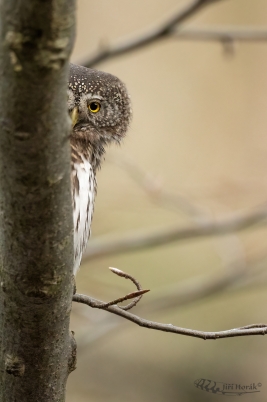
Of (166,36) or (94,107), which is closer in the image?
(94,107)

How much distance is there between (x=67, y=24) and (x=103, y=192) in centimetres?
408

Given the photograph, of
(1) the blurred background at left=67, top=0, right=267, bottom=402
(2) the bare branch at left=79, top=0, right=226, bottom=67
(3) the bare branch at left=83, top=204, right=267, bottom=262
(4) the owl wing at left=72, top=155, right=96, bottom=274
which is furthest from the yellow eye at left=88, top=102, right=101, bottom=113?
(1) the blurred background at left=67, top=0, right=267, bottom=402

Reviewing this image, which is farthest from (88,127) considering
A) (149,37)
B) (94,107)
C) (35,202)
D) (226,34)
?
(35,202)

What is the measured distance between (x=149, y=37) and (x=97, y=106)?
0.44 m

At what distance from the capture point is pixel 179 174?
540 cm

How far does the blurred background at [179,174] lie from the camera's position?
14.9ft

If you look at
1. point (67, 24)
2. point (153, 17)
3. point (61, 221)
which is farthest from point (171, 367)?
point (67, 24)

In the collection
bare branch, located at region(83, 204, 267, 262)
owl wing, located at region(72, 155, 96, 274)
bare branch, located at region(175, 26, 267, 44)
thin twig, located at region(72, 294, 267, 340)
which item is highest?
bare branch, located at region(175, 26, 267, 44)

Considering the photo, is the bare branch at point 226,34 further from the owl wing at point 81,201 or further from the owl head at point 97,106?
the owl wing at point 81,201

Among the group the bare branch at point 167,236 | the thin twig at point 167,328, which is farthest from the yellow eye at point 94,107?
the thin twig at point 167,328

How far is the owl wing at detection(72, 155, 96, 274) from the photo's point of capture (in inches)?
79.8

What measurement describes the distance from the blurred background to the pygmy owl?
1874 millimetres

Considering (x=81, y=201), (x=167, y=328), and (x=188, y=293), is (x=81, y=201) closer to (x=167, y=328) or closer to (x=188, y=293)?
(x=167, y=328)

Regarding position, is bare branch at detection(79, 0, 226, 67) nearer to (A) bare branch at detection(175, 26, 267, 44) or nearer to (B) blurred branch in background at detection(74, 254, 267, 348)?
(A) bare branch at detection(175, 26, 267, 44)
